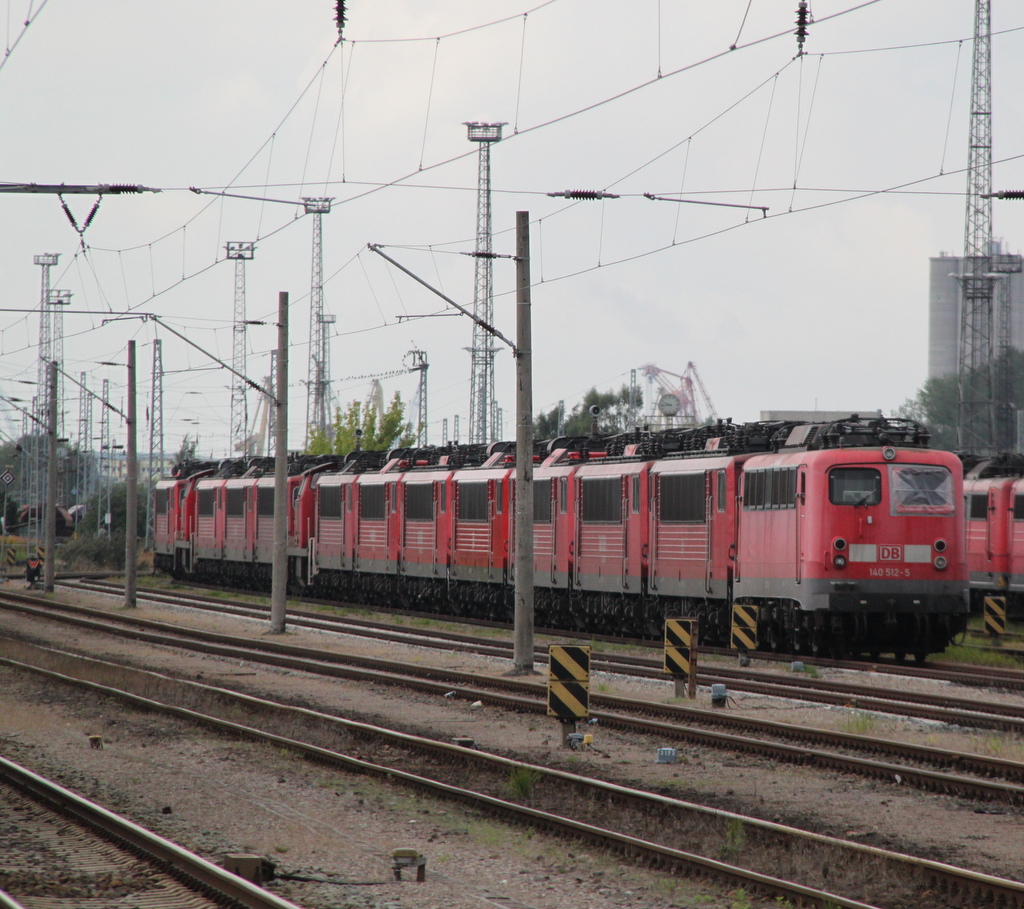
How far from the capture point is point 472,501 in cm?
3644

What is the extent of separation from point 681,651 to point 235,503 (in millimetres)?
34949

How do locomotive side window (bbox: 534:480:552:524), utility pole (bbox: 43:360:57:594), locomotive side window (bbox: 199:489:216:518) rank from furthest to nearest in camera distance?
locomotive side window (bbox: 199:489:216:518) < utility pole (bbox: 43:360:57:594) < locomotive side window (bbox: 534:480:552:524)

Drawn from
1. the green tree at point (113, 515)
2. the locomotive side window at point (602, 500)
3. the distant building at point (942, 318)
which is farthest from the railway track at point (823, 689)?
the distant building at point (942, 318)

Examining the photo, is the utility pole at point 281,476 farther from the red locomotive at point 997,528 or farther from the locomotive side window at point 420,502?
the red locomotive at point 997,528

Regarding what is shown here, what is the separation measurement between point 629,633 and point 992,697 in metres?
13.1

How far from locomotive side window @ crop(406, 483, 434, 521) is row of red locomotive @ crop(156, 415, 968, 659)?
0.07 meters

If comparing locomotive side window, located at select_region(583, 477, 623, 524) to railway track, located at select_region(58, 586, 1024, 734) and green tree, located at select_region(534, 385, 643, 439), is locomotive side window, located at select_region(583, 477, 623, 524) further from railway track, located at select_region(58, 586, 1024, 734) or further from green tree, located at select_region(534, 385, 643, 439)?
green tree, located at select_region(534, 385, 643, 439)

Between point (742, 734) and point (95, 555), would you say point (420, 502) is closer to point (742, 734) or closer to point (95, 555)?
point (742, 734)

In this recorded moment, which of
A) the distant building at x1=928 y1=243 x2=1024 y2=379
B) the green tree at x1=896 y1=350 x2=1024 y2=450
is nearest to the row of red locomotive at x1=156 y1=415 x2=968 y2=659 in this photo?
the green tree at x1=896 y1=350 x2=1024 y2=450

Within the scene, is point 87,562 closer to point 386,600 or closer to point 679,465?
point 386,600

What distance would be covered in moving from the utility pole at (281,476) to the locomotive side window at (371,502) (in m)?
9.45

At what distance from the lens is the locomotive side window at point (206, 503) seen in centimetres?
5447

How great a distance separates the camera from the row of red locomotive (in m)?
23.0

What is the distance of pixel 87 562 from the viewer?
70.6 metres
